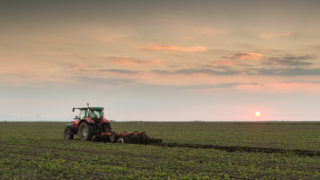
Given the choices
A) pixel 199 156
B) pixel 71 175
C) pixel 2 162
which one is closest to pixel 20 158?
pixel 2 162

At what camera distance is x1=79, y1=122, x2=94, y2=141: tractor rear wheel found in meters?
28.7

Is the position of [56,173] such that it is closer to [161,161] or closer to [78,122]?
[161,161]

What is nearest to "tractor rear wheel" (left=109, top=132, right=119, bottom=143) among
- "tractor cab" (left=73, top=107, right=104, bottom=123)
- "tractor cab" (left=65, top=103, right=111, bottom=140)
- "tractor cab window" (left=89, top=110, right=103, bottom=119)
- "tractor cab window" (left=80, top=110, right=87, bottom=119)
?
"tractor cab" (left=65, top=103, right=111, bottom=140)

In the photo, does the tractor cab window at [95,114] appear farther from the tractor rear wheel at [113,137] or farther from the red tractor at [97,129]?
the tractor rear wheel at [113,137]

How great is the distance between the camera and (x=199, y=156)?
18781mm

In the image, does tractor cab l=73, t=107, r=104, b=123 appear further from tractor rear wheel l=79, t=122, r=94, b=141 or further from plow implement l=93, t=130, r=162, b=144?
plow implement l=93, t=130, r=162, b=144

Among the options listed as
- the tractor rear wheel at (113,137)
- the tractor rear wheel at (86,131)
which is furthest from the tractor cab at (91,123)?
the tractor rear wheel at (113,137)

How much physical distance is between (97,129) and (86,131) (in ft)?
3.43

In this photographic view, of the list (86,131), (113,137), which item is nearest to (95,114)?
(86,131)

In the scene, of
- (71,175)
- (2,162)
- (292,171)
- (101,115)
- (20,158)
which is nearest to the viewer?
(71,175)

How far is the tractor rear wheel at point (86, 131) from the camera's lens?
2872 centimetres

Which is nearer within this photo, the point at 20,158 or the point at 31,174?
the point at 31,174

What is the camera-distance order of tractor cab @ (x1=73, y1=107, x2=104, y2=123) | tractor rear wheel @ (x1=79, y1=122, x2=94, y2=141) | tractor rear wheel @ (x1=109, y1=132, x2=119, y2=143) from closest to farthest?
1. tractor rear wheel @ (x1=109, y1=132, x2=119, y2=143)
2. tractor rear wheel @ (x1=79, y1=122, x2=94, y2=141)
3. tractor cab @ (x1=73, y1=107, x2=104, y2=123)

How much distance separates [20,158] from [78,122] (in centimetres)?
1319
